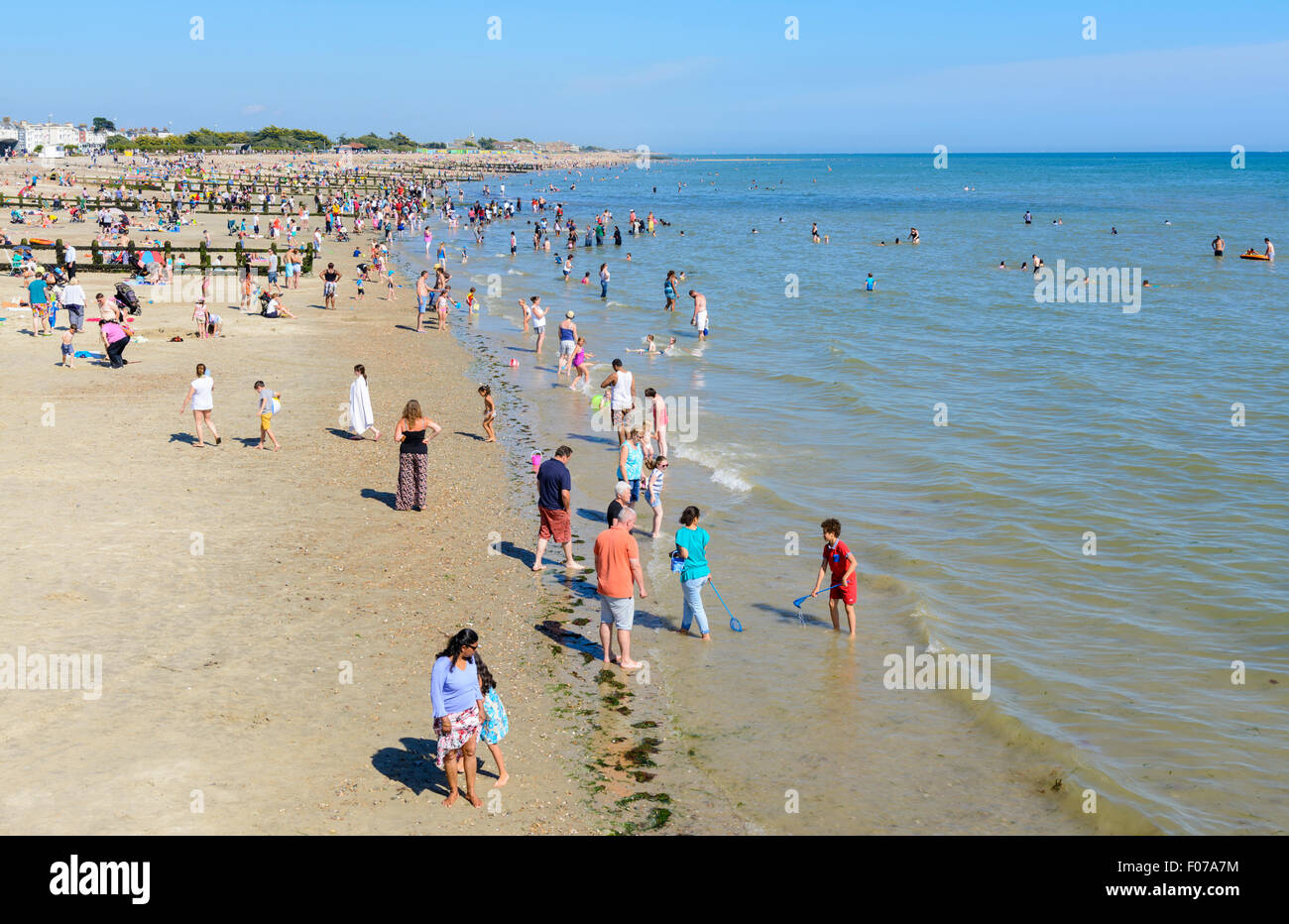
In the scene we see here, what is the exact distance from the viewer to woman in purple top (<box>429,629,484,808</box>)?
7883 mm

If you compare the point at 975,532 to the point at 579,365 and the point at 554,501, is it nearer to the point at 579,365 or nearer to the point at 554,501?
the point at 554,501

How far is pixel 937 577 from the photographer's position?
13820mm

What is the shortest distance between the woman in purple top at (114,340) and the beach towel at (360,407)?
27.0 ft

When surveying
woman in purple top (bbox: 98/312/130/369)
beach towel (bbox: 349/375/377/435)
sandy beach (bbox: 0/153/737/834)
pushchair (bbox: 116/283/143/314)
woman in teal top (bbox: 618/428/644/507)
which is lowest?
sandy beach (bbox: 0/153/737/834)

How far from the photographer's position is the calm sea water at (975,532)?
31.0 feet

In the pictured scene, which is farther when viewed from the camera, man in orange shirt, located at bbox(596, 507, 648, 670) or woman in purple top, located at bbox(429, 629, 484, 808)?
man in orange shirt, located at bbox(596, 507, 648, 670)

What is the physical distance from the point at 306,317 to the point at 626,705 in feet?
83.1

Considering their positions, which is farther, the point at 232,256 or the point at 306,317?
the point at 232,256

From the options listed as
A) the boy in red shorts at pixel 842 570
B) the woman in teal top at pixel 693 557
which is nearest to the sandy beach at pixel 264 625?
the woman in teal top at pixel 693 557

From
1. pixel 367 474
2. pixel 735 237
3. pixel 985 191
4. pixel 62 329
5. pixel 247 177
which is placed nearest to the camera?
pixel 367 474

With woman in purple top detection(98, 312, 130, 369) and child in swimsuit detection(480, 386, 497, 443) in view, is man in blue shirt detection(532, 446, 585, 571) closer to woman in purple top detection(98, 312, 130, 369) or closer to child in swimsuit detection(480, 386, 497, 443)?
child in swimsuit detection(480, 386, 497, 443)

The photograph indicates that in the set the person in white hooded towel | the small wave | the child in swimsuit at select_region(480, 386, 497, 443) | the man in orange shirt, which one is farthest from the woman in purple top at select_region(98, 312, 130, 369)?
the man in orange shirt
